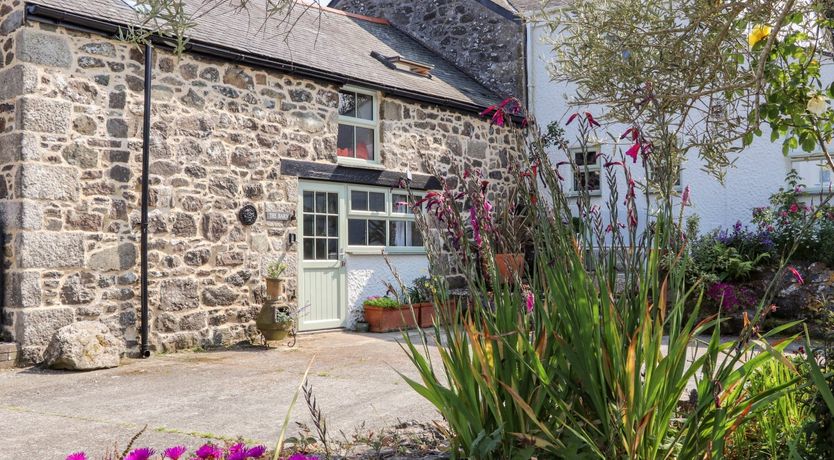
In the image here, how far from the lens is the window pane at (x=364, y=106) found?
10656mm

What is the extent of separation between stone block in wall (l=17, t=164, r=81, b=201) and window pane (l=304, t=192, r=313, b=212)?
3.00 m

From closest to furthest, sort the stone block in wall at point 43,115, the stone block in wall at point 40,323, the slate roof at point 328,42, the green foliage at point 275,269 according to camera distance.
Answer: the stone block in wall at point 40,323 < the stone block in wall at point 43,115 < the slate roof at point 328,42 < the green foliage at point 275,269

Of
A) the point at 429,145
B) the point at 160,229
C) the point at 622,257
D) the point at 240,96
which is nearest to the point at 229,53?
the point at 240,96

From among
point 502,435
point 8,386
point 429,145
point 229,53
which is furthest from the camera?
point 429,145

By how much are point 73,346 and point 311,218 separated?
372 cm

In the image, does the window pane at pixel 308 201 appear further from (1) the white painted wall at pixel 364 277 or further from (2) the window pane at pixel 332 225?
(1) the white painted wall at pixel 364 277

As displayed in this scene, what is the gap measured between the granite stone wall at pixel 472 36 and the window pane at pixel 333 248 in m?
5.16

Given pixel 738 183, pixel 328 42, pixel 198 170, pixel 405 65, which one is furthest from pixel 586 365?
pixel 738 183

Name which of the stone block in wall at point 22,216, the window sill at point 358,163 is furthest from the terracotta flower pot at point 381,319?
the stone block in wall at point 22,216

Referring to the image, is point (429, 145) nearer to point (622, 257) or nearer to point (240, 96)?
Result: point (240, 96)

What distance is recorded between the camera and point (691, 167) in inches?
484

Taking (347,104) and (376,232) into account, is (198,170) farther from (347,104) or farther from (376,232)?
(376,232)

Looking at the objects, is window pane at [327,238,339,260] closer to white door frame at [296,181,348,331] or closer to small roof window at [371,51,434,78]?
white door frame at [296,181,348,331]

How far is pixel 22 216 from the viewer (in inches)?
280
